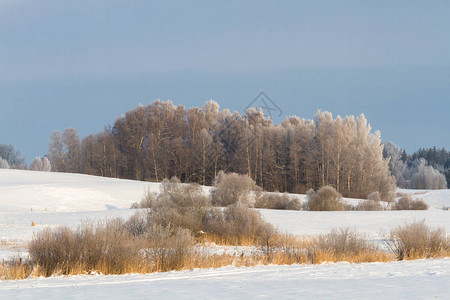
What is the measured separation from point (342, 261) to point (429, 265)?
2422 millimetres

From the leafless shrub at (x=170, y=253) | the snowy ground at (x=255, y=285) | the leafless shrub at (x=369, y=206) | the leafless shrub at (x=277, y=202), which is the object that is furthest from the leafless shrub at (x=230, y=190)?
the snowy ground at (x=255, y=285)

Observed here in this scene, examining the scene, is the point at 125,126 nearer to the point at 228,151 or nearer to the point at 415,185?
the point at 228,151

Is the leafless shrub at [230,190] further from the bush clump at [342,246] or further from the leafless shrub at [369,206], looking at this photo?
the bush clump at [342,246]

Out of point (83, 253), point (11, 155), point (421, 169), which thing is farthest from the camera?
point (11, 155)

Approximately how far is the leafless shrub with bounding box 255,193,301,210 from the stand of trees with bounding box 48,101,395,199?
16326 mm

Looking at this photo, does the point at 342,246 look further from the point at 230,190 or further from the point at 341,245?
the point at 230,190

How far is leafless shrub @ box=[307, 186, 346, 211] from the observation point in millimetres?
37469

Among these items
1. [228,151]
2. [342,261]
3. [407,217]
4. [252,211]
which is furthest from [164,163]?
[342,261]

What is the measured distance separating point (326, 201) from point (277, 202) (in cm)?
484

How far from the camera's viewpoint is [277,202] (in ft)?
135

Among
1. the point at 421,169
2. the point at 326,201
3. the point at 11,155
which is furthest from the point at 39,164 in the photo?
the point at 326,201

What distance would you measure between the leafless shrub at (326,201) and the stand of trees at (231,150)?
59.1 feet

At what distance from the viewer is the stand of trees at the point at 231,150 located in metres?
57.2

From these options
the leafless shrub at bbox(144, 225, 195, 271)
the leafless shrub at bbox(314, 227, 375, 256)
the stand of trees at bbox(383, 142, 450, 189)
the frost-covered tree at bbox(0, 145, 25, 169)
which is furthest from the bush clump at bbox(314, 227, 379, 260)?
the frost-covered tree at bbox(0, 145, 25, 169)
